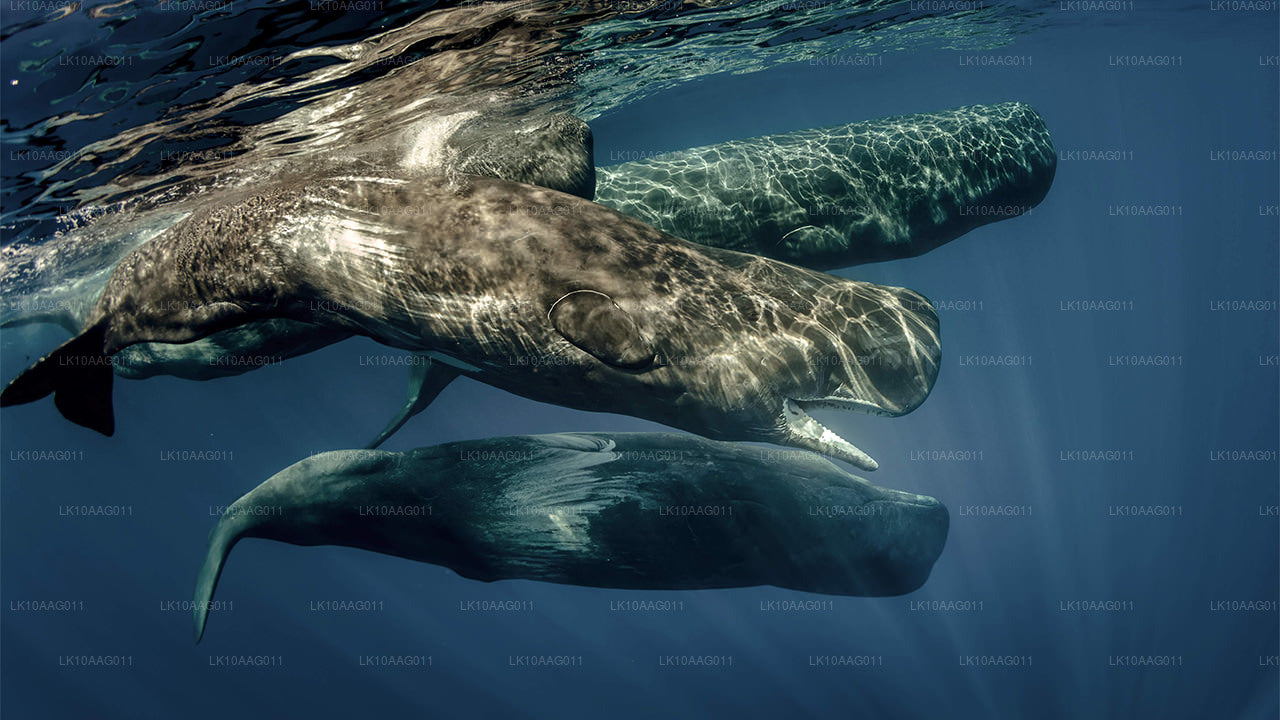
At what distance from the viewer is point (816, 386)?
427 centimetres

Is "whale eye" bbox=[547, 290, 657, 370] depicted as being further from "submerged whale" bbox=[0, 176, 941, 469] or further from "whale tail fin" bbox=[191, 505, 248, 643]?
"whale tail fin" bbox=[191, 505, 248, 643]

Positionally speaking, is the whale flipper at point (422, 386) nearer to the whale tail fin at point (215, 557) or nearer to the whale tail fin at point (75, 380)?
the whale tail fin at point (215, 557)

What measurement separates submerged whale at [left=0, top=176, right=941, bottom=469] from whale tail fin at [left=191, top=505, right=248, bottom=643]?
2410mm

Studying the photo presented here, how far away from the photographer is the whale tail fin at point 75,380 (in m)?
4.11

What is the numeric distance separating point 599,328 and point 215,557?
5957 millimetres

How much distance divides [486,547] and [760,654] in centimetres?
3183

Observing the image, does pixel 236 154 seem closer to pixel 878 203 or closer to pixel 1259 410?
pixel 878 203

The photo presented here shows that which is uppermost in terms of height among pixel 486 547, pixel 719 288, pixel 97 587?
pixel 719 288

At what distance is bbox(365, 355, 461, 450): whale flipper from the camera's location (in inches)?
239

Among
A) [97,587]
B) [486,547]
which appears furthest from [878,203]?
[97,587]

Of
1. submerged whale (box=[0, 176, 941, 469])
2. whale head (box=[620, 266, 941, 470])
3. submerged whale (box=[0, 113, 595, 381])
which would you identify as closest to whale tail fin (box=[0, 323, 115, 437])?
submerged whale (box=[0, 176, 941, 469])

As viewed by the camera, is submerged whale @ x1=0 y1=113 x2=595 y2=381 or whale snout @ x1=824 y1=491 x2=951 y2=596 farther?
whale snout @ x1=824 y1=491 x2=951 y2=596

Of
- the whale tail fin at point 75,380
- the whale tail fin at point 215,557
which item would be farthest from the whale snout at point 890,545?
the whale tail fin at point 75,380

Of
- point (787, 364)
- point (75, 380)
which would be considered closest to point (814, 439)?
point (787, 364)
